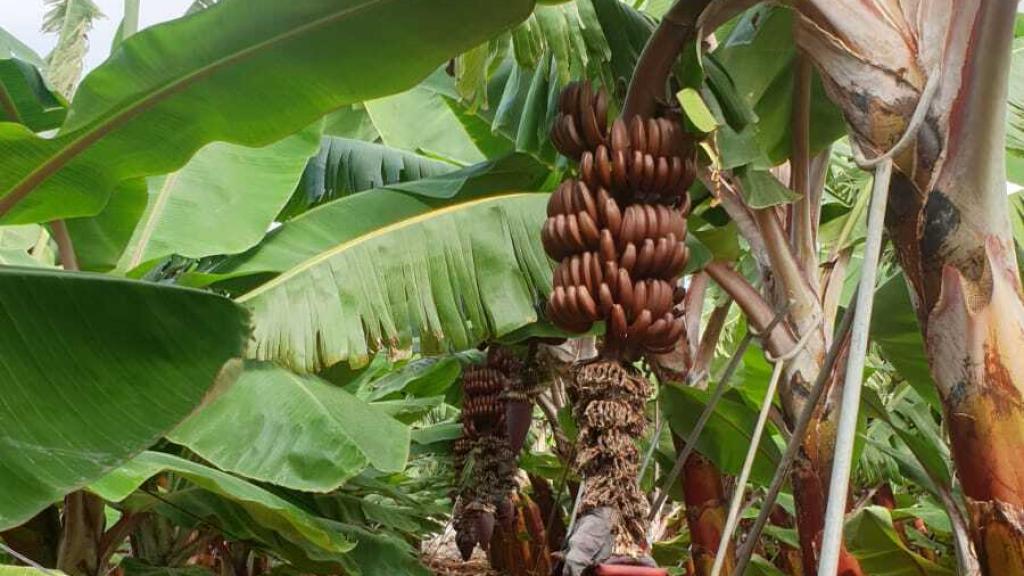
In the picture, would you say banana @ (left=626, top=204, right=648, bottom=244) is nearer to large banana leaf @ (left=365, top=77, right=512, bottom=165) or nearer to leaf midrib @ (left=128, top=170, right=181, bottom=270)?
leaf midrib @ (left=128, top=170, right=181, bottom=270)

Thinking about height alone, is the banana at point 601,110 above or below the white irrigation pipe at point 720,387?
above

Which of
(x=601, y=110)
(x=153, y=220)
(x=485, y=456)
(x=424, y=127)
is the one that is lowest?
(x=485, y=456)

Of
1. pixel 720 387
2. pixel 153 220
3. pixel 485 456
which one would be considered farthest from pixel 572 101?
pixel 485 456

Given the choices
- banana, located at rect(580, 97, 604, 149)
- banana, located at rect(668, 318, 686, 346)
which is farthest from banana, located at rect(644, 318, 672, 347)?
banana, located at rect(580, 97, 604, 149)

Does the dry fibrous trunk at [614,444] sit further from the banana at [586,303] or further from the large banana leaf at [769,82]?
the large banana leaf at [769,82]

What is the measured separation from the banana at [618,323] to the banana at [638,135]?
0.37m

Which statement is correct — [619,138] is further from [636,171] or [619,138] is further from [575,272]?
[575,272]

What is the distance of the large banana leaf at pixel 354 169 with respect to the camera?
3.99m

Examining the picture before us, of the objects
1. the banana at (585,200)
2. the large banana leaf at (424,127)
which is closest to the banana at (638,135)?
the banana at (585,200)

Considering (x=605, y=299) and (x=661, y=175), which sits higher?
(x=661, y=175)

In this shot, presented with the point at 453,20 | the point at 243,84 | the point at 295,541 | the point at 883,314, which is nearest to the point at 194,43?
the point at 243,84

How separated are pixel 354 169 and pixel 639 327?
2.29 m

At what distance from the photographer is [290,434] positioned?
8.49ft

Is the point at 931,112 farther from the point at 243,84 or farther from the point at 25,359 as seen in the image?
the point at 25,359
